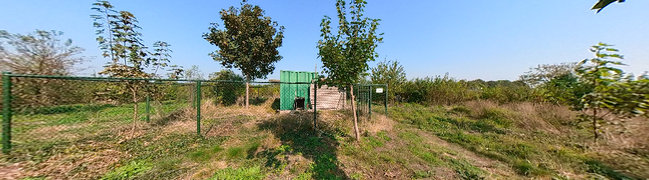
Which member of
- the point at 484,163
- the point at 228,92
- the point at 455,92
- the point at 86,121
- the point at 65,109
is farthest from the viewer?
the point at 455,92

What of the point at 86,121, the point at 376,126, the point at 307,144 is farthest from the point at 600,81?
the point at 86,121

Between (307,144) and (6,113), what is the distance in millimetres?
4974

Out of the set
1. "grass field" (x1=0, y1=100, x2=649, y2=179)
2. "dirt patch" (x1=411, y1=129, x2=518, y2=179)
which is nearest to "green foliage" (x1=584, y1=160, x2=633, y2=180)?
"grass field" (x1=0, y1=100, x2=649, y2=179)

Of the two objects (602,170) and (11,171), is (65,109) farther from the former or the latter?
(602,170)

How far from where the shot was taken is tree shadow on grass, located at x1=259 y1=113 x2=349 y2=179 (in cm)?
289

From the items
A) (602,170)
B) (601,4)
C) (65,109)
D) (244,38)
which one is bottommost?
(602,170)

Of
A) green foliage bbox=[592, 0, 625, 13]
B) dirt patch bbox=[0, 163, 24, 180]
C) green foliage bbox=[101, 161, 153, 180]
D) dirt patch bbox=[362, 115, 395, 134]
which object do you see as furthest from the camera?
dirt patch bbox=[362, 115, 395, 134]

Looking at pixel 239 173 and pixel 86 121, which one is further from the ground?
pixel 86 121

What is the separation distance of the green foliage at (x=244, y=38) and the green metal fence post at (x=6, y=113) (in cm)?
567

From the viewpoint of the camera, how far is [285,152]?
3.48 metres

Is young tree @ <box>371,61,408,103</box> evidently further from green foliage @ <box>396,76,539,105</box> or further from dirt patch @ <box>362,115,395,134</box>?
dirt patch @ <box>362,115,395,134</box>

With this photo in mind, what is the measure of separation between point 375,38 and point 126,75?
5.49m

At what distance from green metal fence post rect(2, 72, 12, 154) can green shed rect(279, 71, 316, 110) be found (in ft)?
21.3

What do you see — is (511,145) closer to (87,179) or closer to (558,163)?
(558,163)
